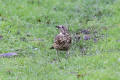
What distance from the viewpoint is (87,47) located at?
10.4 m

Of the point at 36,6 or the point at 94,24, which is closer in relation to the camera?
the point at 94,24

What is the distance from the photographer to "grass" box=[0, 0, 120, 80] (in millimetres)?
7707

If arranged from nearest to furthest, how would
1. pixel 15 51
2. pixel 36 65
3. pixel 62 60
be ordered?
pixel 36 65, pixel 62 60, pixel 15 51

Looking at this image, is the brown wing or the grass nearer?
the grass

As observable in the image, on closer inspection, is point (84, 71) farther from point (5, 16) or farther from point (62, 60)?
point (5, 16)

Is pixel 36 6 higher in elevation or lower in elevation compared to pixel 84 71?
higher

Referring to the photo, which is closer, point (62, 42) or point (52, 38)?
point (62, 42)

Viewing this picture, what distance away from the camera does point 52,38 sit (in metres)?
11.5

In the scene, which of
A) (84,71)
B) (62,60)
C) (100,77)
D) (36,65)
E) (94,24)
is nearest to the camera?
(100,77)

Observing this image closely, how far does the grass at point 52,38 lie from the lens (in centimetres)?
771

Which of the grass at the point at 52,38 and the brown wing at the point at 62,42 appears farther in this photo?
the brown wing at the point at 62,42

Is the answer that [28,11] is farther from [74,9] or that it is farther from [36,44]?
[36,44]

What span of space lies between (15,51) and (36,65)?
2085mm

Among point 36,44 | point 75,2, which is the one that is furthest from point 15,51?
point 75,2
